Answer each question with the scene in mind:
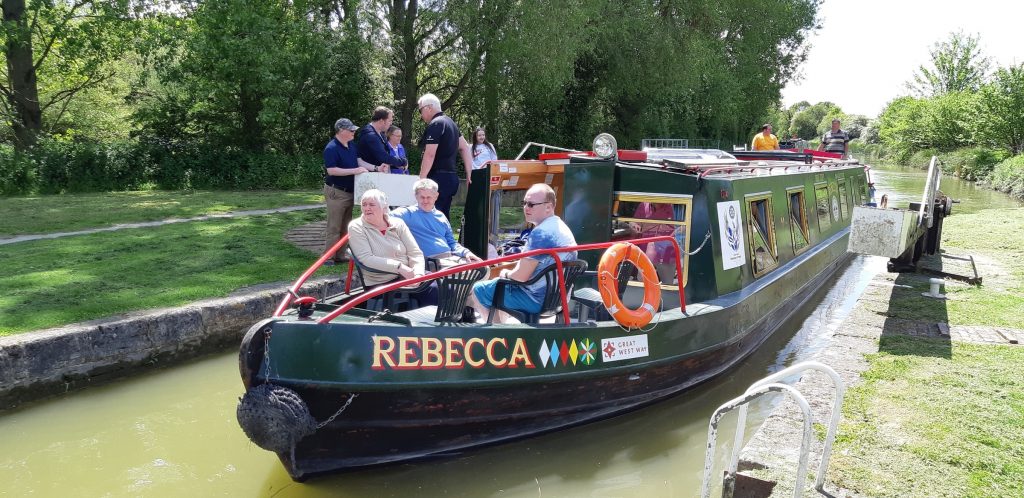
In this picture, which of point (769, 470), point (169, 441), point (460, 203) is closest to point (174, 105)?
point (460, 203)

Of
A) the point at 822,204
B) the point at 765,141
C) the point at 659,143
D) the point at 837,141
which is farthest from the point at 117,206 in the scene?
the point at 659,143

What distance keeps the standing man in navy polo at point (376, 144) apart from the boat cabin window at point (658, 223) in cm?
263

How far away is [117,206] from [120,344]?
7.39 m

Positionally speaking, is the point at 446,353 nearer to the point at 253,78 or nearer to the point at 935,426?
the point at 935,426

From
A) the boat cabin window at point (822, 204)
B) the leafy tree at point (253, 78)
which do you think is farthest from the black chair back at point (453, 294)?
the leafy tree at point (253, 78)

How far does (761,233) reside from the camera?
758 cm

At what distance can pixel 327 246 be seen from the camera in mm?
8172

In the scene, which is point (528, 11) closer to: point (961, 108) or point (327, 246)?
point (327, 246)

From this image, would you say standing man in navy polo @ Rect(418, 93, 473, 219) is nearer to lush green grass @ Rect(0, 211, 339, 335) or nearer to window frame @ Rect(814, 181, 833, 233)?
lush green grass @ Rect(0, 211, 339, 335)

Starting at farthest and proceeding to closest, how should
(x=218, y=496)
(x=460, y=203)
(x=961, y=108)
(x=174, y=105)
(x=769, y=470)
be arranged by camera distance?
(x=961, y=108) < (x=174, y=105) < (x=460, y=203) < (x=218, y=496) < (x=769, y=470)

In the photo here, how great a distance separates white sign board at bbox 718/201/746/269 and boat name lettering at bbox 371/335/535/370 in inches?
104

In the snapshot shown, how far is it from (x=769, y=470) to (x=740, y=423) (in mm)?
469

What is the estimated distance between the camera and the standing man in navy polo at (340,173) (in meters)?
7.52

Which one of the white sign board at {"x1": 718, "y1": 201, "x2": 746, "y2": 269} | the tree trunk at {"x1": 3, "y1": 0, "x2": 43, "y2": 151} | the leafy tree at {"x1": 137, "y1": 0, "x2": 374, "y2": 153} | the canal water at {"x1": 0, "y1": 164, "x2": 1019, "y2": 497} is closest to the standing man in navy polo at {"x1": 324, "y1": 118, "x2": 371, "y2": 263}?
the canal water at {"x1": 0, "y1": 164, "x2": 1019, "y2": 497}
